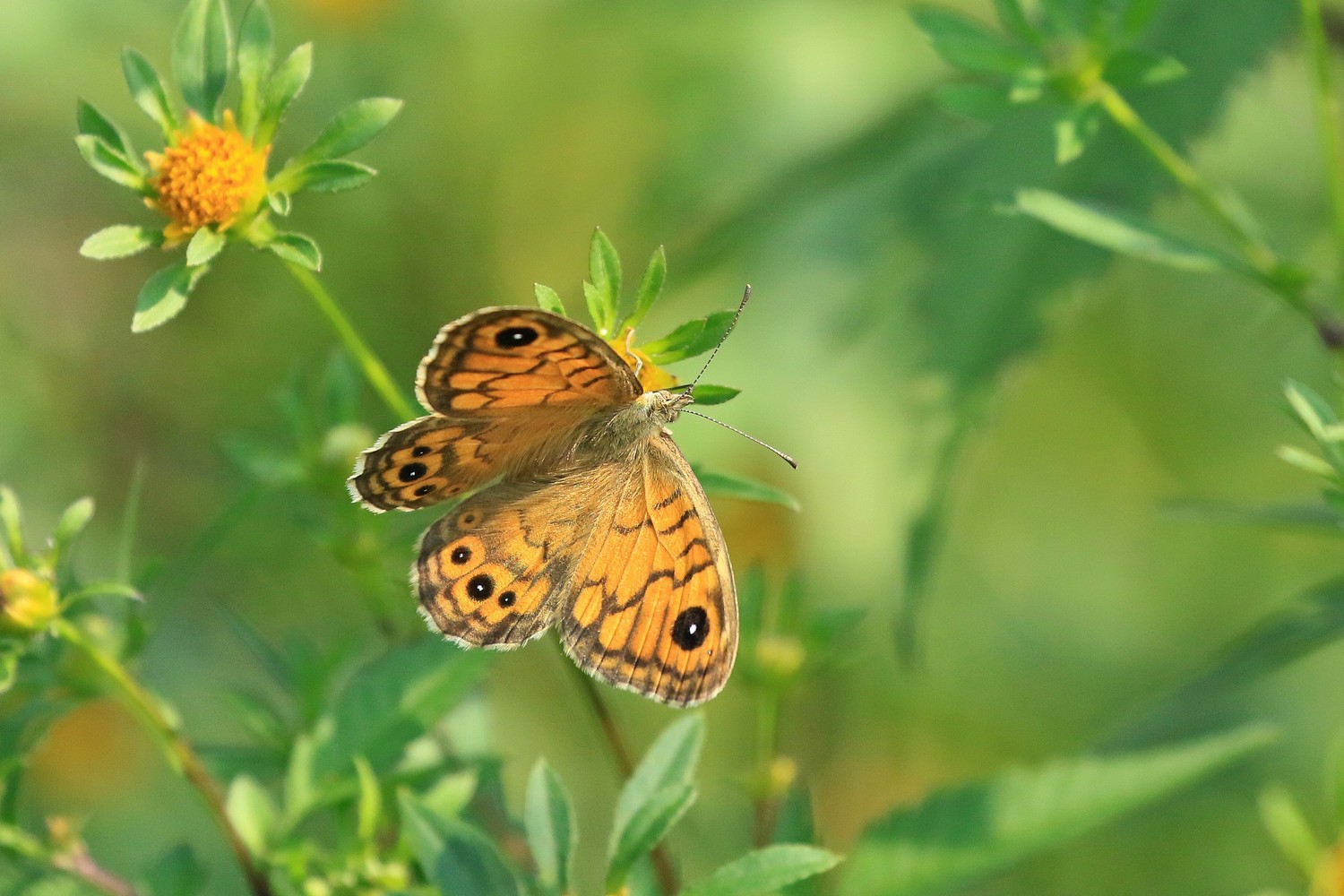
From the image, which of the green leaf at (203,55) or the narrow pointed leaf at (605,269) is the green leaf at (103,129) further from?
the narrow pointed leaf at (605,269)

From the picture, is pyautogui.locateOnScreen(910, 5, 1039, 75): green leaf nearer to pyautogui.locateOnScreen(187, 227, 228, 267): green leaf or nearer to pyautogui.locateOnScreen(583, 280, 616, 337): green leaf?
pyautogui.locateOnScreen(583, 280, 616, 337): green leaf

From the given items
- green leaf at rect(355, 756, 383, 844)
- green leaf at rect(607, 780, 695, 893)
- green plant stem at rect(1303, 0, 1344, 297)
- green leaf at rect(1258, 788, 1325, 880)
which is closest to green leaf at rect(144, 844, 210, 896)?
green leaf at rect(355, 756, 383, 844)

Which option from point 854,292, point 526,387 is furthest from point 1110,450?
point 526,387

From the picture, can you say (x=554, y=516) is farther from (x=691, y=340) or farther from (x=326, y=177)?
(x=326, y=177)

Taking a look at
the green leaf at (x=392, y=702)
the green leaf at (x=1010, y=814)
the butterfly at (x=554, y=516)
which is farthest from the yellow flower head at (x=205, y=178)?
the green leaf at (x=1010, y=814)

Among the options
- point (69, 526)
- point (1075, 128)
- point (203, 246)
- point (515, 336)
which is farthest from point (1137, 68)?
point (69, 526)

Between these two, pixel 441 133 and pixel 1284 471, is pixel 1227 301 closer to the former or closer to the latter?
pixel 1284 471
